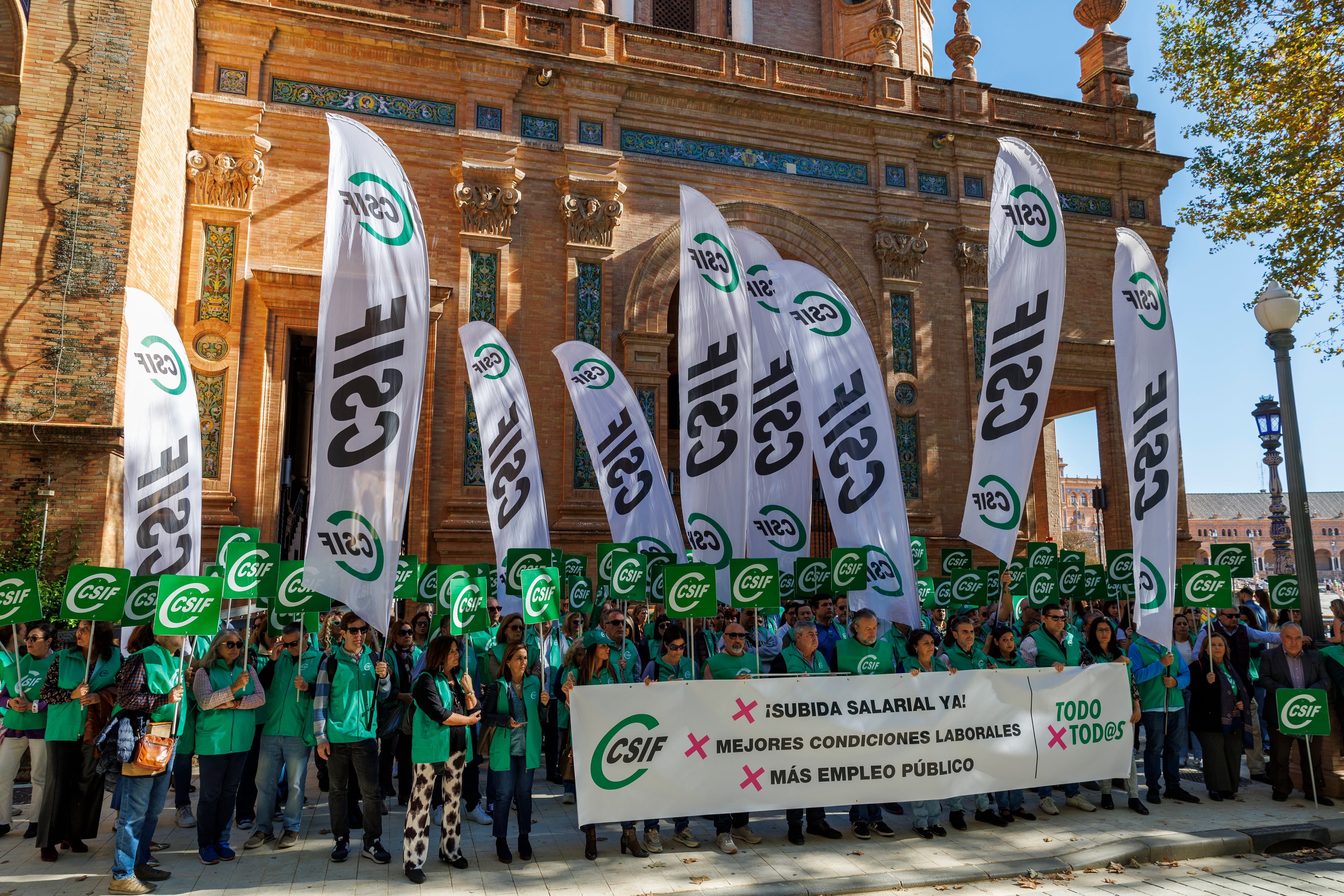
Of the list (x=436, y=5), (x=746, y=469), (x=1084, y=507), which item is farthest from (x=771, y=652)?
(x=1084, y=507)

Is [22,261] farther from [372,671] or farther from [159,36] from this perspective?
[372,671]

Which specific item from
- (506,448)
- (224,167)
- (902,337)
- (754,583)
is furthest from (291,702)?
(902,337)

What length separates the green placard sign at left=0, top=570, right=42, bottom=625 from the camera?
8.02 m

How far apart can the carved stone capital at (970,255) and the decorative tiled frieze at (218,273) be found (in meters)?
15.1

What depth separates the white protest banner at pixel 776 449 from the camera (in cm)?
1074

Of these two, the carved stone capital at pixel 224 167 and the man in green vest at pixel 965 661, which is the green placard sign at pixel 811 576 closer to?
the man in green vest at pixel 965 661

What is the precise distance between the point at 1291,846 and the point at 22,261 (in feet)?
53.6

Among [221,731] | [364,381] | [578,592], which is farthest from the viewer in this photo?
[578,592]

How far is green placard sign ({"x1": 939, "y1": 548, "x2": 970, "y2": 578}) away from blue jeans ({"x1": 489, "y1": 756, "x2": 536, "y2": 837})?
7972 mm

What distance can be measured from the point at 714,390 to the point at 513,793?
4.59 m

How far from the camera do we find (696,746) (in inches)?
292

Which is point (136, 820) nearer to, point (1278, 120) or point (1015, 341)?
point (1015, 341)

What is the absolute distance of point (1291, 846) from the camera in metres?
8.09

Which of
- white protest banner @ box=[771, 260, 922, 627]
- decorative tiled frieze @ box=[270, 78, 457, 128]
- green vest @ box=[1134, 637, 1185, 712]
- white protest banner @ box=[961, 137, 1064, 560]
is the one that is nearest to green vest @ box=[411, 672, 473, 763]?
white protest banner @ box=[771, 260, 922, 627]
